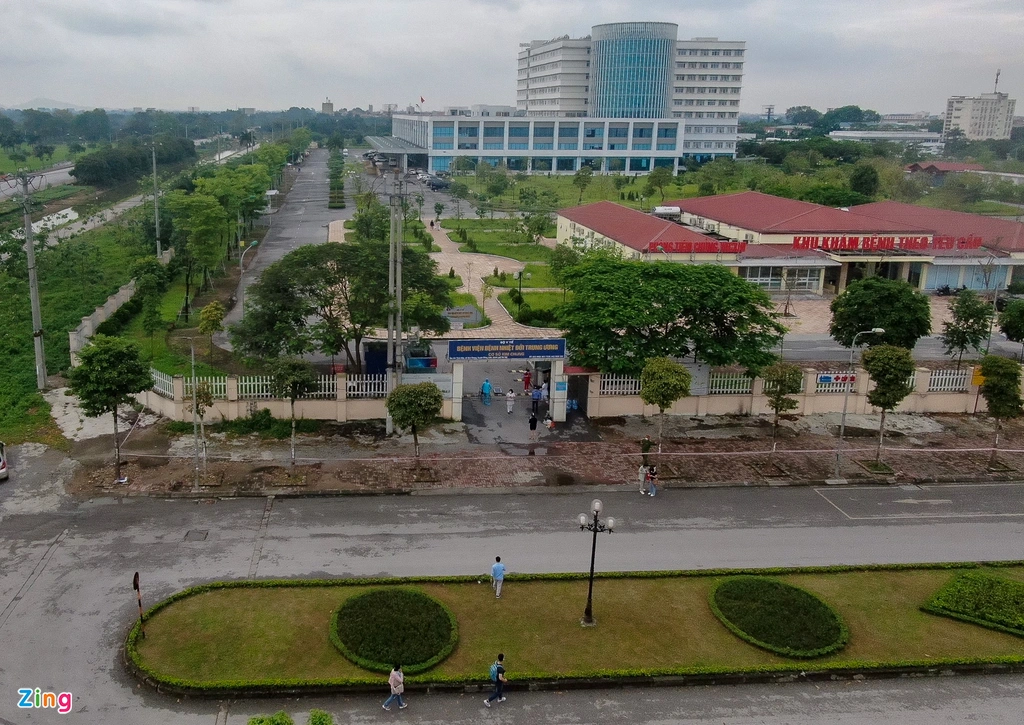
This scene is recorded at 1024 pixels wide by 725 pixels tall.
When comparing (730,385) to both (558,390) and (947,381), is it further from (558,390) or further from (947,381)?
(947,381)

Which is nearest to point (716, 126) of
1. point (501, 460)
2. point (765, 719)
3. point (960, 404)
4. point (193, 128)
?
point (960, 404)

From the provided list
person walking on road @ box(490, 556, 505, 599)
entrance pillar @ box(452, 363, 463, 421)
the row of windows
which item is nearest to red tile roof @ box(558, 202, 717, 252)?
entrance pillar @ box(452, 363, 463, 421)

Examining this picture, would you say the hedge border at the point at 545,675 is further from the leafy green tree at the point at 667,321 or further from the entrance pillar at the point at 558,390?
the leafy green tree at the point at 667,321

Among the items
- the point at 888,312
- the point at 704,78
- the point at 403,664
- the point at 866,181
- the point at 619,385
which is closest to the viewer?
the point at 403,664

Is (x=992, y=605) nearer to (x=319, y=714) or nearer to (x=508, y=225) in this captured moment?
(x=319, y=714)

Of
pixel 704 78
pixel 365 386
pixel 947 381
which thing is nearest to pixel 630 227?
pixel 947 381

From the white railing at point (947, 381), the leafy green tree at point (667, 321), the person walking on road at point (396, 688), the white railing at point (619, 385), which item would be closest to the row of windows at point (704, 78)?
the white railing at point (947, 381)
